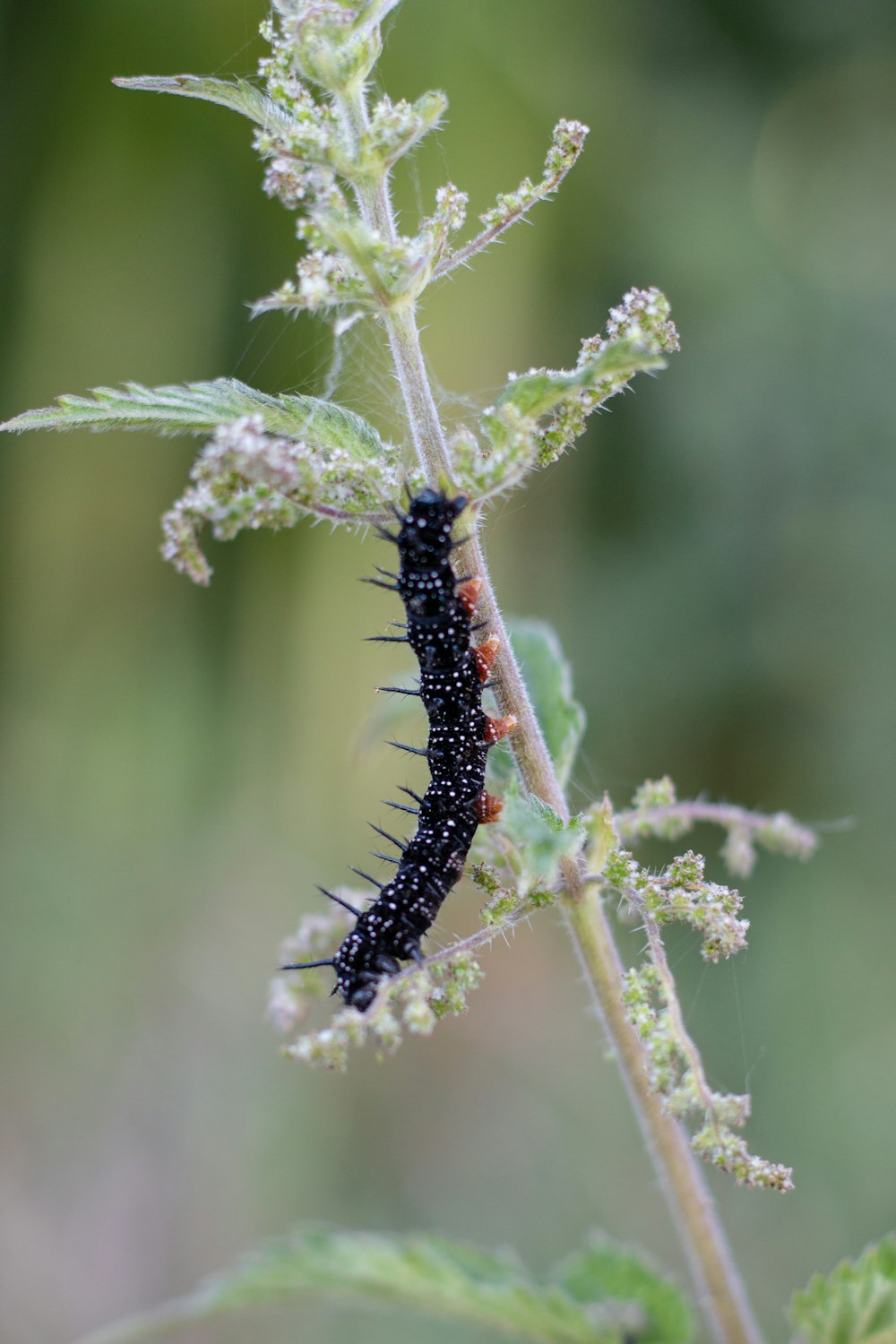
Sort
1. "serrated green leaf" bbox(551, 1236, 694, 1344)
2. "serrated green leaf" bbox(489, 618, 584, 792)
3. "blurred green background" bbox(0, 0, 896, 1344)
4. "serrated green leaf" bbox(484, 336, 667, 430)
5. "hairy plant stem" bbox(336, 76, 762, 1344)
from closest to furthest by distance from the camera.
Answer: "serrated green leaf" bbox(484, 336, 667, 430)
"hairy plant stem" bbox(336, 76, 762, 1344)
"serrated green leaf" bbox(489, 618, 584, 792)
"serrated green leaf" bbox(551, 1236, 694, 1344)
"blurred green background" bbox(0, 0, 896, 1344)

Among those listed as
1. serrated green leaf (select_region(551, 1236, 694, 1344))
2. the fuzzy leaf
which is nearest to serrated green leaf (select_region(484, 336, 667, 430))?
the fuzzy leaf

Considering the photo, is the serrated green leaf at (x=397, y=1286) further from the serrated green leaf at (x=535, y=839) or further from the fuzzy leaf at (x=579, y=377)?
the fuzzy leaf at (x=579, y=377)

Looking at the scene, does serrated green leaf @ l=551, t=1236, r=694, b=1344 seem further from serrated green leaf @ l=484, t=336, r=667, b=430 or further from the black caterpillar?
serrated green leaf @ l=484, t=336, r=667, b=430

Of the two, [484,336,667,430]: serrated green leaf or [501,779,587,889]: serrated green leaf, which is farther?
[484,336,667,430]: serrated green leaf

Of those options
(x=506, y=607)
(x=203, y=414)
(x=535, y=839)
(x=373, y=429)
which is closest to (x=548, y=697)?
(x=373, y=429)

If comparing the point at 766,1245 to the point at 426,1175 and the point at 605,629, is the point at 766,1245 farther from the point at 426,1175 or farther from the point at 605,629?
the point at 605,629

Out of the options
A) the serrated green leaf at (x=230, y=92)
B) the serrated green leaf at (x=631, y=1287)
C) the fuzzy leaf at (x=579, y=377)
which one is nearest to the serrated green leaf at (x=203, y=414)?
the fuzzy leaf at (x=579, y=377)
